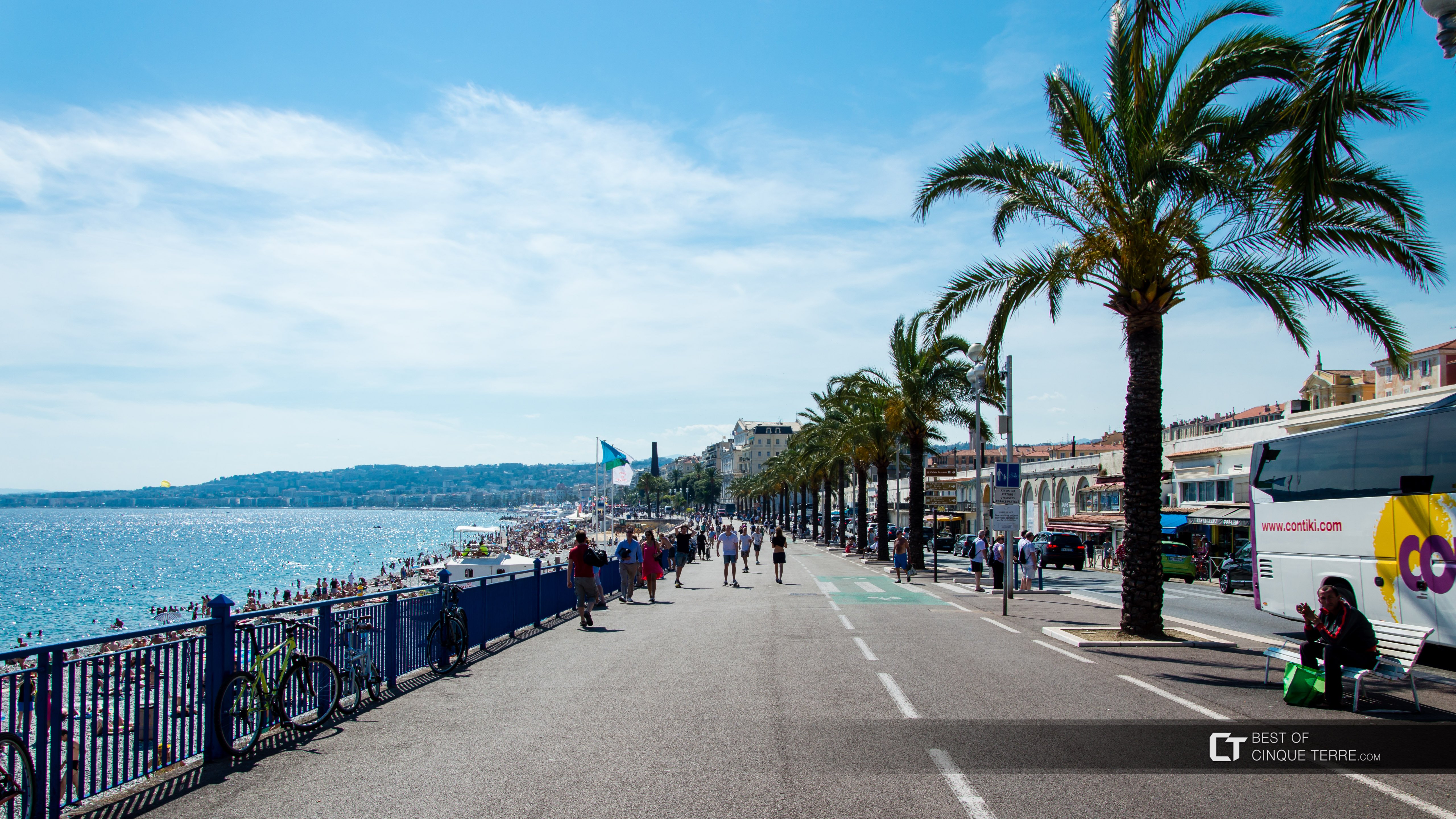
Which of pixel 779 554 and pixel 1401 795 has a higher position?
pixel 1401 795

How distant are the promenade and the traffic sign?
444cm

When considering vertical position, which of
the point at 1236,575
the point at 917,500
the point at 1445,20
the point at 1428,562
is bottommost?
the point at 1236,575

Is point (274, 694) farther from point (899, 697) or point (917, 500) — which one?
point (917, 500)

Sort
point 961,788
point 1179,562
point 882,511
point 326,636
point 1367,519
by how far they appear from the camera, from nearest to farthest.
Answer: point 961,788, point 326,636, point 1367,519, point 1179,562, point 882,511

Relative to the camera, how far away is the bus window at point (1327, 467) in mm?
13766

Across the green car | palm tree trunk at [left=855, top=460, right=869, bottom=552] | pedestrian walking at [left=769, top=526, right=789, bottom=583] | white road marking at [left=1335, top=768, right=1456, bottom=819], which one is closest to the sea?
white road marking at [left=1335, top=768, right=1456, bottom=819]

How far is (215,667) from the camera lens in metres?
7.00

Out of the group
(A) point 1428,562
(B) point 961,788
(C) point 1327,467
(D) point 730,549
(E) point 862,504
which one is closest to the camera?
(B) point 961,788

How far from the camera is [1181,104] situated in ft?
43.2

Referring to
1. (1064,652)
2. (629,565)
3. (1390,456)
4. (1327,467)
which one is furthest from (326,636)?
(1327,467)

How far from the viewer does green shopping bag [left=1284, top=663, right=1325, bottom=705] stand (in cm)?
855

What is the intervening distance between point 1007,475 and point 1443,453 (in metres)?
7.44

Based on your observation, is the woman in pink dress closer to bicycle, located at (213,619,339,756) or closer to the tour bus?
the tour bus

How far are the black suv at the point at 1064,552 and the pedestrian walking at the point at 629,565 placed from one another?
76.6ft
